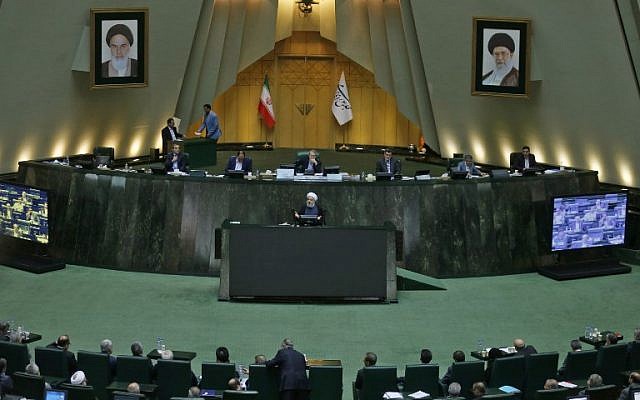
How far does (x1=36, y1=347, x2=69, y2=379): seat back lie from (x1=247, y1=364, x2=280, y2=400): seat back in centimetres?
213

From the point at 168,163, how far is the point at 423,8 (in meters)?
7.36

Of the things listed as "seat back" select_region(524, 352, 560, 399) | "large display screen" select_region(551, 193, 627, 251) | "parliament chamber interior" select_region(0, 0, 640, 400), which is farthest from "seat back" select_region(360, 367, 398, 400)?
"large display screen" select_region(551, 193, 627, 251)

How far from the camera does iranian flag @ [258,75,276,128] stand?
29.5 metres

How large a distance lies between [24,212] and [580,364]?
10.5 meters

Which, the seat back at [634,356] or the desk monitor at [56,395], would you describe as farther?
the seat back at [634,356]

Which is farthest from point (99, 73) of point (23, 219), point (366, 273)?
point (366, 273)

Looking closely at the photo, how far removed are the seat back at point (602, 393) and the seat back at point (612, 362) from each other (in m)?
1.65

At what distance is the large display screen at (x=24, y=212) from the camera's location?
20297 millimetres

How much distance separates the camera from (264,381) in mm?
13539

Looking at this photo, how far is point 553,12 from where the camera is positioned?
78.3 feet

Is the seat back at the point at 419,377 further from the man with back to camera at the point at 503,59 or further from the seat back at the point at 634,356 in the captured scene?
the man with back to camera at the point at 503,59

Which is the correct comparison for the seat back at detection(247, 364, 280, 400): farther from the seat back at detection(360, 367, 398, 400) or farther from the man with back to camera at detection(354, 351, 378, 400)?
the seat back at detection(360, 367, 398, 400)

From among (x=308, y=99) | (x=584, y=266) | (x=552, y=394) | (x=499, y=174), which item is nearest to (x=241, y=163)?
(x=499, y=174)

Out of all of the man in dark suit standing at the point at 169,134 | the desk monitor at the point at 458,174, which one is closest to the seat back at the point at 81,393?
the desk monitor at the point at 458,174
